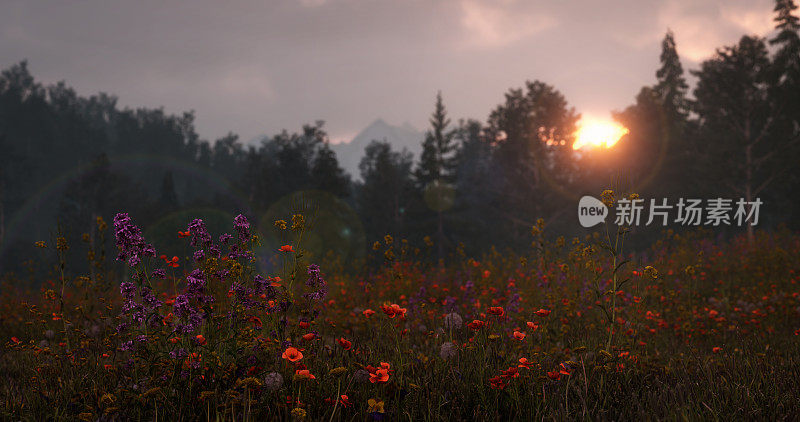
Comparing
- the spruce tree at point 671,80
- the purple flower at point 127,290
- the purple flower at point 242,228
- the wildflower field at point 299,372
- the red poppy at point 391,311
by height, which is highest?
the spruce tree at point 671,80

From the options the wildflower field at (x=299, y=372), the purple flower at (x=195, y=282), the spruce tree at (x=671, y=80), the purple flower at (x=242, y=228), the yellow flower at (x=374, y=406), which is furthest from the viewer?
the spruce tree at (x=671, y=80)

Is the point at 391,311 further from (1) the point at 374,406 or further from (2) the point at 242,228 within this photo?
(2) the point at 242,228

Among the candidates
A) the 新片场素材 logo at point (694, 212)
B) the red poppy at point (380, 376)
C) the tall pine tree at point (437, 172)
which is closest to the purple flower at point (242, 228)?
the red poppy at point (380, 376)

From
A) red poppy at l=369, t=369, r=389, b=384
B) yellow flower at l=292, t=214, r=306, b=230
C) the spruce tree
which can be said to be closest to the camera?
red poppy at l=369, t=369, r=389, b=384

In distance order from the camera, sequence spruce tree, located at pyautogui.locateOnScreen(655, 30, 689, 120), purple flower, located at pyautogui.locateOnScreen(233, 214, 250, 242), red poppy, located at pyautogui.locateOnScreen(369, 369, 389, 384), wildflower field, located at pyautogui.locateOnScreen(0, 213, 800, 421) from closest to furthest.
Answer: red poppy, located at pyautogui.locateOnScreen(369, 369, 389, 384)
wildflower field, located at pyautogui.locateOnScreen(0, 213, 800, 421)
purple flower, located at pyautogui.locateOnScreen(233, 214, 250, 242)
spruce tree, located at pyautogui.locateOnScreen(655, 30, 689, 120)

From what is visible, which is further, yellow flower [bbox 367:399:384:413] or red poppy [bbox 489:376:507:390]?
red poppy [bbox 489:376:507:390]

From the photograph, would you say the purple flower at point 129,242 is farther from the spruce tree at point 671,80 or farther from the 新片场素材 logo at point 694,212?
the spruce tree at point 671,80

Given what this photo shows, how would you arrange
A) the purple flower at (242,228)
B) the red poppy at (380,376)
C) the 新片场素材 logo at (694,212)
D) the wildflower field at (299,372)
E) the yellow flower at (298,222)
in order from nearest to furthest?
the red poppy at (380,376) < the wildflower field at (299,372) < the yellow flower at (298,222) < the purple flower at (242,228) < the 新片场素材 logo at (694,212)

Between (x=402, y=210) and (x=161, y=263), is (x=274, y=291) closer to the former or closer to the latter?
(x=161, y=263)

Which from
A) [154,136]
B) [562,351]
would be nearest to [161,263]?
[562,351]

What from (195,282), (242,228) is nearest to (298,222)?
(242,228)

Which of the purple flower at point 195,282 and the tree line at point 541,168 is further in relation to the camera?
the tree line at point 541,168

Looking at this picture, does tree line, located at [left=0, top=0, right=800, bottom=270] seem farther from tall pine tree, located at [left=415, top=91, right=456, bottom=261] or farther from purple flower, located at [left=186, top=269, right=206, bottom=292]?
purple flower, located at [left=186, top=269, right=206, bottom=292]

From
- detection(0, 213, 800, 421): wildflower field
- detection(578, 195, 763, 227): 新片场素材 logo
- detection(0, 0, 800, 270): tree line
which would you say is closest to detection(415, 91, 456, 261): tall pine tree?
detection(0, 0, 800, 270): tree line
